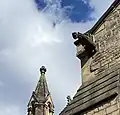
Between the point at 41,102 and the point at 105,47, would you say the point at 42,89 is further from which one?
the point at 105,47

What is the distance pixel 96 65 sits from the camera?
6.72 meters

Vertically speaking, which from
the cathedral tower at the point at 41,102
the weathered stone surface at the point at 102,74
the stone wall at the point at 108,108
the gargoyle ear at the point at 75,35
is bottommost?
the stone wall at the point at 108,108

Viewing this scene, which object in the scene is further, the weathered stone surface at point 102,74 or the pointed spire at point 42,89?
the pointed spire at point 42,89

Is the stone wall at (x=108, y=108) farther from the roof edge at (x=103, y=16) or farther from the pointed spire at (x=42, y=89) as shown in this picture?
the pointed spire at (x=42, y=89)

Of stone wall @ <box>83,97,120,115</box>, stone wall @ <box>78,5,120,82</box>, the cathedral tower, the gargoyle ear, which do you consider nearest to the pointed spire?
the cathedral tower

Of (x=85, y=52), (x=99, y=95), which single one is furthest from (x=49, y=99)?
(x=99, y=95)

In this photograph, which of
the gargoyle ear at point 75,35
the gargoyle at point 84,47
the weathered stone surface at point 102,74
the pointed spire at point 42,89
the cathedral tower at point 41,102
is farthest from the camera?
the pointed spire at point 42,89

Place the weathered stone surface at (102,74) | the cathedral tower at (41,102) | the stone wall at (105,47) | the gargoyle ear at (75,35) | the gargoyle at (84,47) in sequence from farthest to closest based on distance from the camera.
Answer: the cathedral tower at (41,102)
the gargoyle ear at (75,35)
the gargoyle at (84,47)
the stone wall at (105,47)
the weathered stone surface at (102,74)

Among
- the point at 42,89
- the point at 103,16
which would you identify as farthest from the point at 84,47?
the point at 42,89

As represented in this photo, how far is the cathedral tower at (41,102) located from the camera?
14.2m

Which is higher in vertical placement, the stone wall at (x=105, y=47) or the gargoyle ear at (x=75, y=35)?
the gargoyle ear at (x=75, y=35)

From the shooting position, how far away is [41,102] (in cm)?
1429

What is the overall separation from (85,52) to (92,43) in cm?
25

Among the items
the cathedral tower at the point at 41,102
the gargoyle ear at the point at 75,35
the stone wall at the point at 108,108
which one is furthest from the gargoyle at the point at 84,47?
the cathedral tower at the point at 41,102
